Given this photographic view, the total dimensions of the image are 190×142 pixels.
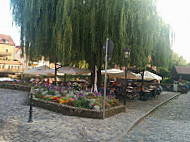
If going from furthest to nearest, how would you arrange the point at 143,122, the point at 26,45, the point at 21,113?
the point at 26,45, the point at 143,122, the point at 21,113

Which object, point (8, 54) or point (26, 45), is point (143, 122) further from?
point (8, 54)

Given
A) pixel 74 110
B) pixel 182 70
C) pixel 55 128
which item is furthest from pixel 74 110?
pixel 182 70

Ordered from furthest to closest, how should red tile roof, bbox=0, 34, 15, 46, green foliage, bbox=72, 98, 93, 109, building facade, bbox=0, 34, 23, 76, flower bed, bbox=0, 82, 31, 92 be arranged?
red tile roof, bbox=0, 34, 15, 46 → building facade, bbox=0, 34, 23, 76 → flower bed, bbox=0, 82, 31, 92 → green foliage, bbox=72, 98, 93, 109

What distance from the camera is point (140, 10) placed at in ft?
36.6

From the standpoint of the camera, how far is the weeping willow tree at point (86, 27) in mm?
10500

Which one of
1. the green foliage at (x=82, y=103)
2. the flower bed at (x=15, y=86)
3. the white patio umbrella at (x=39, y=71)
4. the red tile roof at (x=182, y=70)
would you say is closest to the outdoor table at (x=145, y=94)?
the green foliage at (x=82, y=103)

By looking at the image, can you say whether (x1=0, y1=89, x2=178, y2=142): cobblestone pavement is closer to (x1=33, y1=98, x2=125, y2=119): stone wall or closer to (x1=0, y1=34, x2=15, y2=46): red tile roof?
(x1=33, y1=98, x2=125, y2=119): stone wall

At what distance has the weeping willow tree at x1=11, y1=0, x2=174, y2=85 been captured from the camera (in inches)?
413

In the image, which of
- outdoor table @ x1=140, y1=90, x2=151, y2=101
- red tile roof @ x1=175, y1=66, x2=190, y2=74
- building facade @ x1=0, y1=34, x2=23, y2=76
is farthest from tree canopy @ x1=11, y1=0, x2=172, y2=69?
building facade @ x1=0, y1=34, x2=23, y2=76

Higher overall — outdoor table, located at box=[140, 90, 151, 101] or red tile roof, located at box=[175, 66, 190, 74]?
red tile roof, located at box=[175, 66, 190, 74]

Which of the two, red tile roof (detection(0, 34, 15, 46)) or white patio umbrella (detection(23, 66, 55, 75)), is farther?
red tile roof (detection(0, 34, 15, 46))

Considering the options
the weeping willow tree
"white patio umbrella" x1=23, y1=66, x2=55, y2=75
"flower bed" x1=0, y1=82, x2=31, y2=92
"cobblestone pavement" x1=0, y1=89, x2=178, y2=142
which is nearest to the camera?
"cobblestone pavement" x1=0, y1=89, x2=178, y2=142

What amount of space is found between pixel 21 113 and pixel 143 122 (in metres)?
4.69

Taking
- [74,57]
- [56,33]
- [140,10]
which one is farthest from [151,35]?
[56,33]
